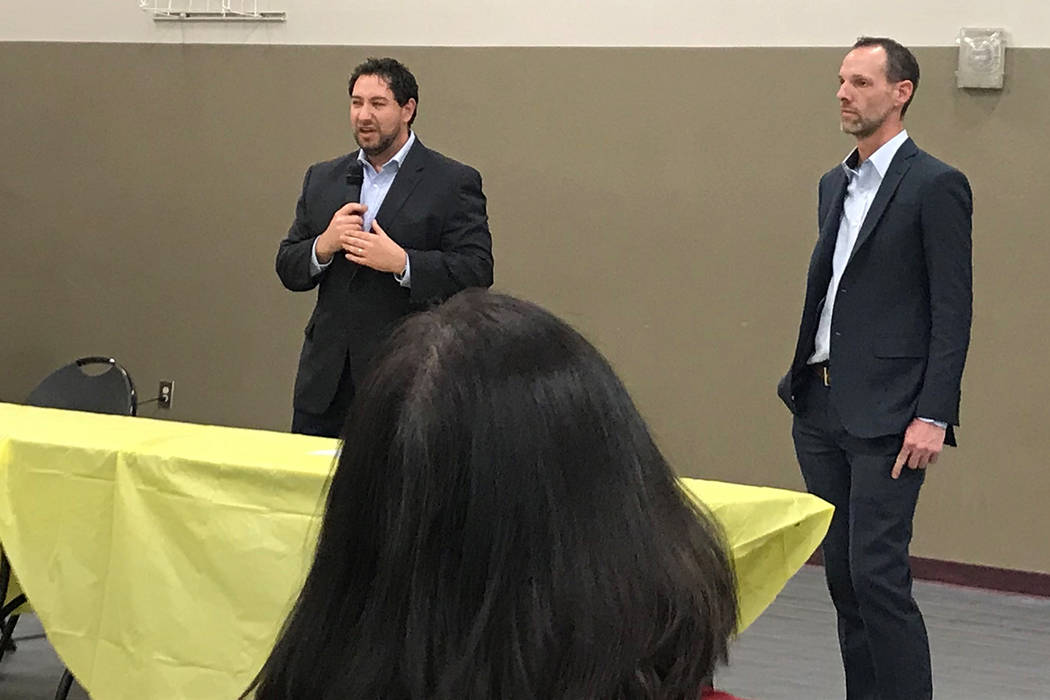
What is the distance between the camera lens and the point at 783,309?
4.53 m

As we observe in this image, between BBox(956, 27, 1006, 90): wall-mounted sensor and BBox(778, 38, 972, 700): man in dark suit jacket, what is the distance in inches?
57.3

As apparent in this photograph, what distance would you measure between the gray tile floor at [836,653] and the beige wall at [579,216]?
28 centimetres

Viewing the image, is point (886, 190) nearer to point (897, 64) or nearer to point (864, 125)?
point (864, 125)

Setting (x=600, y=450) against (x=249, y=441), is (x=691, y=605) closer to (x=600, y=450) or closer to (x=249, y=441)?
(x=600, y=450)

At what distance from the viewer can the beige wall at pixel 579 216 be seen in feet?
13.9

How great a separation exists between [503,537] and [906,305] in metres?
2.18

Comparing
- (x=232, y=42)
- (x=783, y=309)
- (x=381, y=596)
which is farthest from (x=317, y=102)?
(x=381, y=596)

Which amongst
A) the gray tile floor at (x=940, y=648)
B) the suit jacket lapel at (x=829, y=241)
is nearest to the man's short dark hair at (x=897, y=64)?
the suit jacket lapel at (x=829, y=241)

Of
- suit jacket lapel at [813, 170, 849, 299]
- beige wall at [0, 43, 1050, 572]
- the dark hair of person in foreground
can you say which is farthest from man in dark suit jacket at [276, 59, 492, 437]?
the dark hair of person in foreground

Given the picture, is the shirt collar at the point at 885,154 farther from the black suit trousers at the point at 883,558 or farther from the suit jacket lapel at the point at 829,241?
the black suit trousers at the point at 883,558

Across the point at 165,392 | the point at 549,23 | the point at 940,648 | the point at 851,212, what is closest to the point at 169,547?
the point at 851,212

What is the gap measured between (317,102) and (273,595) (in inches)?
127

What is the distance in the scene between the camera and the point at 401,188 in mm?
3258

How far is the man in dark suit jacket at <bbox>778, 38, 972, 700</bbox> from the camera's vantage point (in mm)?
2691
